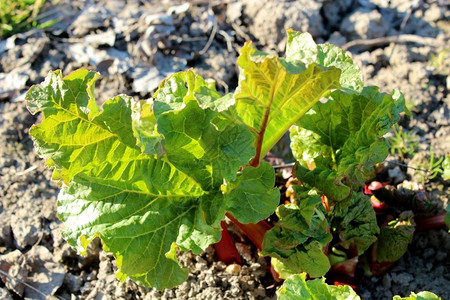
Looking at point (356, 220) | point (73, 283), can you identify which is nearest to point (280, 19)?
point (356, 220)

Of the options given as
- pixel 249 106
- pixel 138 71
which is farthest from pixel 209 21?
pixel 249 106

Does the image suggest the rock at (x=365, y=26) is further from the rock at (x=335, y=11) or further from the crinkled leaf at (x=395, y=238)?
the crinkled leaf at (x=395, y=238)

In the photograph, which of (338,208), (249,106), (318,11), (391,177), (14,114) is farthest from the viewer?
(318,11)

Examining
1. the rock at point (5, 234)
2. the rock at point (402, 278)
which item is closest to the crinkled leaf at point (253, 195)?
the rock at point (402, 278)

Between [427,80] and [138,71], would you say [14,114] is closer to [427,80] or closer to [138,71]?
[138,71]

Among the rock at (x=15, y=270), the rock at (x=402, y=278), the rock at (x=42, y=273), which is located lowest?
the rock at (x=402, y=278)

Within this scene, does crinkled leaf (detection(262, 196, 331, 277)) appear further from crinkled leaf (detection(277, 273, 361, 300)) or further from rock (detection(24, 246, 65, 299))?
rock (detection(24, 246, 65, 299))

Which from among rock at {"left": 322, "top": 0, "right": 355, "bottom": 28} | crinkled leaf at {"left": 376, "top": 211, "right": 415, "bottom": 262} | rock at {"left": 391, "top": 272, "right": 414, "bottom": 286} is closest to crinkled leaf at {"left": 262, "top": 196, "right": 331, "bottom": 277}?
crinkled leaf at {"left": 376, "top": 211, "right": 415, "bottom": 262}
